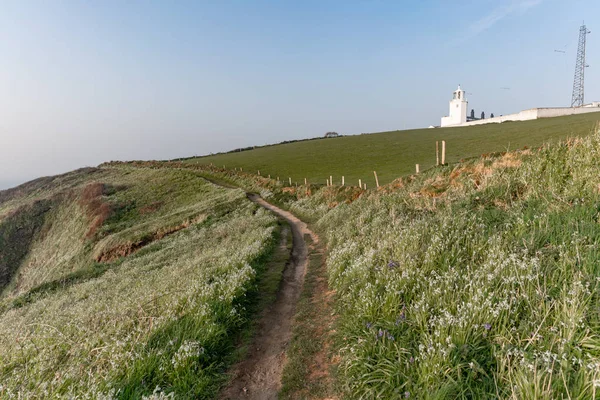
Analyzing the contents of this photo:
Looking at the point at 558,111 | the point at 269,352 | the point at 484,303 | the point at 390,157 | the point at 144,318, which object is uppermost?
the point at 558,111

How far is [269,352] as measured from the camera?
5992mm

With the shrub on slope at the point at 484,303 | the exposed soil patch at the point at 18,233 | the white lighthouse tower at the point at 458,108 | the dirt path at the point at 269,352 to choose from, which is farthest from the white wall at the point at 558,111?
the exposed soil patch at the point at 18,233

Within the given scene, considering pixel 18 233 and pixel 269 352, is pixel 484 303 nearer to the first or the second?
pixel 269 352

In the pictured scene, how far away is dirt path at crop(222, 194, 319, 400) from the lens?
195 inches

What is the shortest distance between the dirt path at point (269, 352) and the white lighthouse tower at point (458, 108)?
124 metres

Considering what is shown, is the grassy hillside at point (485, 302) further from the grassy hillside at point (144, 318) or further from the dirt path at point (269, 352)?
the grassy hillside at point (144, 318)

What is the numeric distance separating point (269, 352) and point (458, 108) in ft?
423

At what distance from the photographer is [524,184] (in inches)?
417

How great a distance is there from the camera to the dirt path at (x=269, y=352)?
4.96 meters

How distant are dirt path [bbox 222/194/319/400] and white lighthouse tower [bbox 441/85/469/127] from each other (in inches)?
4873

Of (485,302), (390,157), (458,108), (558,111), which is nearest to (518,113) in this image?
(558,111)

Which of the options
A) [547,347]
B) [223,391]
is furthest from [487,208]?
[223,391]

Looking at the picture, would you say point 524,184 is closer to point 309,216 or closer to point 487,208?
point 487,208

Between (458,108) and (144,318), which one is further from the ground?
(458,108)
